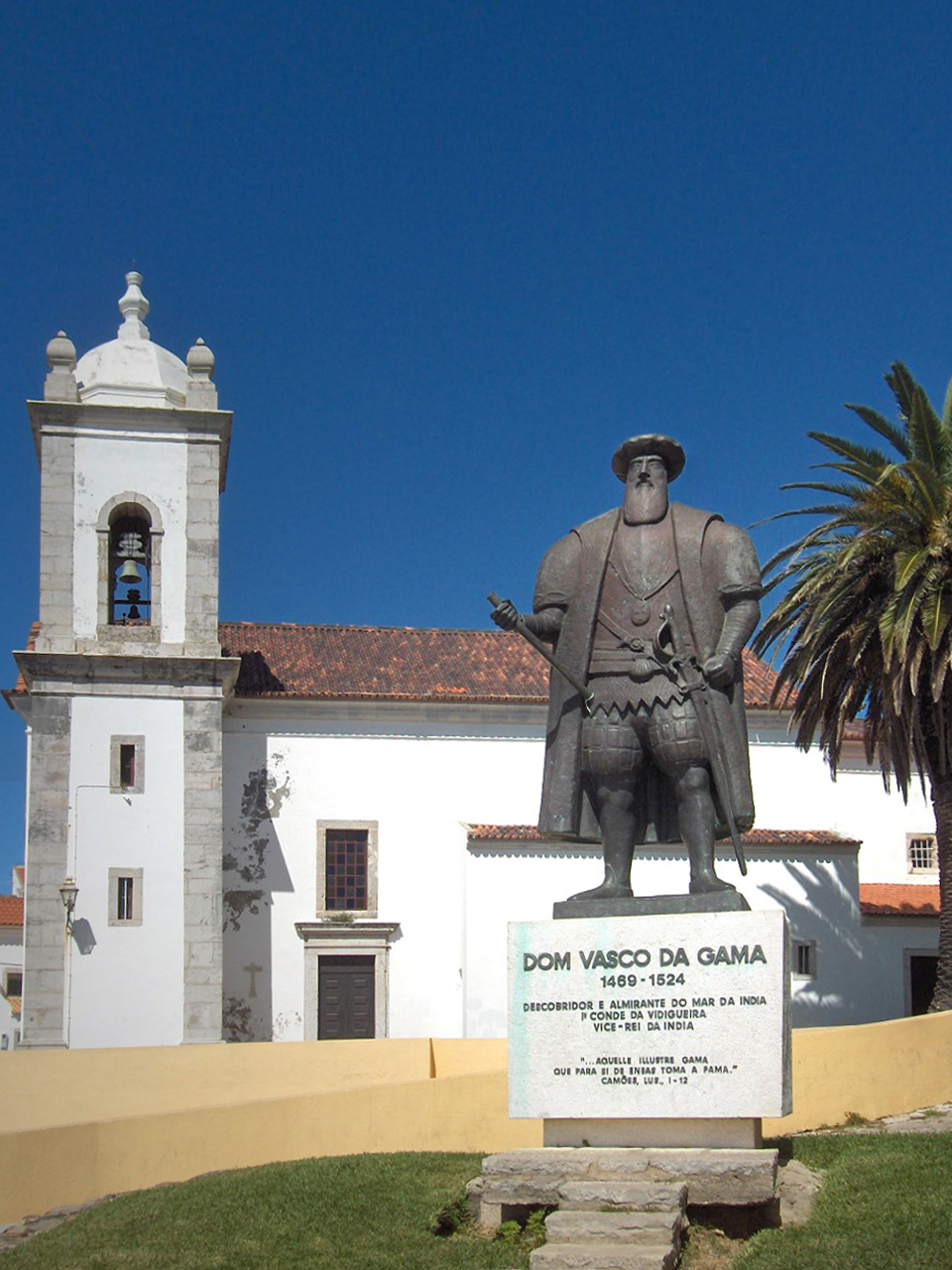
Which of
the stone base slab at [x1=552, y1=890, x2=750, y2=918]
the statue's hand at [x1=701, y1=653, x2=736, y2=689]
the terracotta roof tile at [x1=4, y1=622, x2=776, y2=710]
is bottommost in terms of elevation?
the stone base slab at [x1=552, y1=890, x2=750, y2=918]

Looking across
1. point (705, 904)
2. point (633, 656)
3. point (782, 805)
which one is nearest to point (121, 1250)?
point (705, 904)

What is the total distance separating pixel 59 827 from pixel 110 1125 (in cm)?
1402

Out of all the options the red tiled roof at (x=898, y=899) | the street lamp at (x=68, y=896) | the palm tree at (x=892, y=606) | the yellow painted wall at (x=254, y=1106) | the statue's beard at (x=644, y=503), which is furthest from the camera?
the red tiled roof at (x=898, y=899)

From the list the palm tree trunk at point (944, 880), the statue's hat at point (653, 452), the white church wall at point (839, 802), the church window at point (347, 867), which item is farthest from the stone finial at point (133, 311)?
the statue's hat at point (653, 452)

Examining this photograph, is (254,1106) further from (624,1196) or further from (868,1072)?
(624,1196)

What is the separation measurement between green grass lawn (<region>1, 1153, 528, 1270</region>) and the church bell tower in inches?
615

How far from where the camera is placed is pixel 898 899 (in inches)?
1155

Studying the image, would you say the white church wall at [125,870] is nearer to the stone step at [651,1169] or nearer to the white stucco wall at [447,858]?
the white stucco wall at [447,858]

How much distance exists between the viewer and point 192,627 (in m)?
27.9

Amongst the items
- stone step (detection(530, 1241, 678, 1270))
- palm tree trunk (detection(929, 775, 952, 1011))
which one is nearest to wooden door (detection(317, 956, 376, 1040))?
palm tree trunk (detection(929, 775, 952, 1011))

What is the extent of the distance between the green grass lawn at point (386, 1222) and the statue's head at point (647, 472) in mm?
4068

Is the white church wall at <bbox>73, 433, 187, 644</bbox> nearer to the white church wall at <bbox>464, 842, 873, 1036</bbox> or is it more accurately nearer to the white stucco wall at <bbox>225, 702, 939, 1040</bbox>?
the white stucco wall at <bbox>225, 702, 939, 1040</bbox>

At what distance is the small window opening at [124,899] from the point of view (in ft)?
86.7

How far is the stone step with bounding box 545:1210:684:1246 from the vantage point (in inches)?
304
